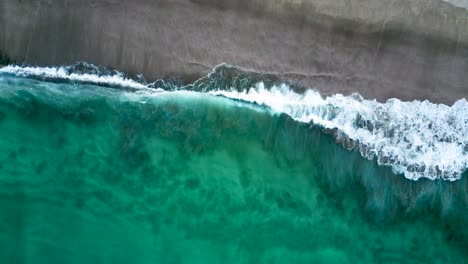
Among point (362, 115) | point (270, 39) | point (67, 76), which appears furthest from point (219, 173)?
point (67, 76)

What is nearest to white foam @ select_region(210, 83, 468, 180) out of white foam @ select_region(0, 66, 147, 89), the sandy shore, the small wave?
the small wave

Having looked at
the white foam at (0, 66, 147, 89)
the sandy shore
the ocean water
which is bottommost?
the ocean water

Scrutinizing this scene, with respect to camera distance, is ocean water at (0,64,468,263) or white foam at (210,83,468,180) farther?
white foam at (210,83,468,180)

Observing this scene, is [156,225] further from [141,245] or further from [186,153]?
[186,153]

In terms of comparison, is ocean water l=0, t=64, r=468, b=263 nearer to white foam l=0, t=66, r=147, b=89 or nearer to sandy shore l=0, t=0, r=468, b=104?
white foam l=0, t=66, r=147, b=89

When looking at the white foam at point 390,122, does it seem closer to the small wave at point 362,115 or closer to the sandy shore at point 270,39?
the small wave at point 362,115

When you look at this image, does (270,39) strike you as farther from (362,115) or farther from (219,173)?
(219,173)

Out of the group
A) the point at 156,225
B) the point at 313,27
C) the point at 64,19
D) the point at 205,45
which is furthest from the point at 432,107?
the point at 64,19
